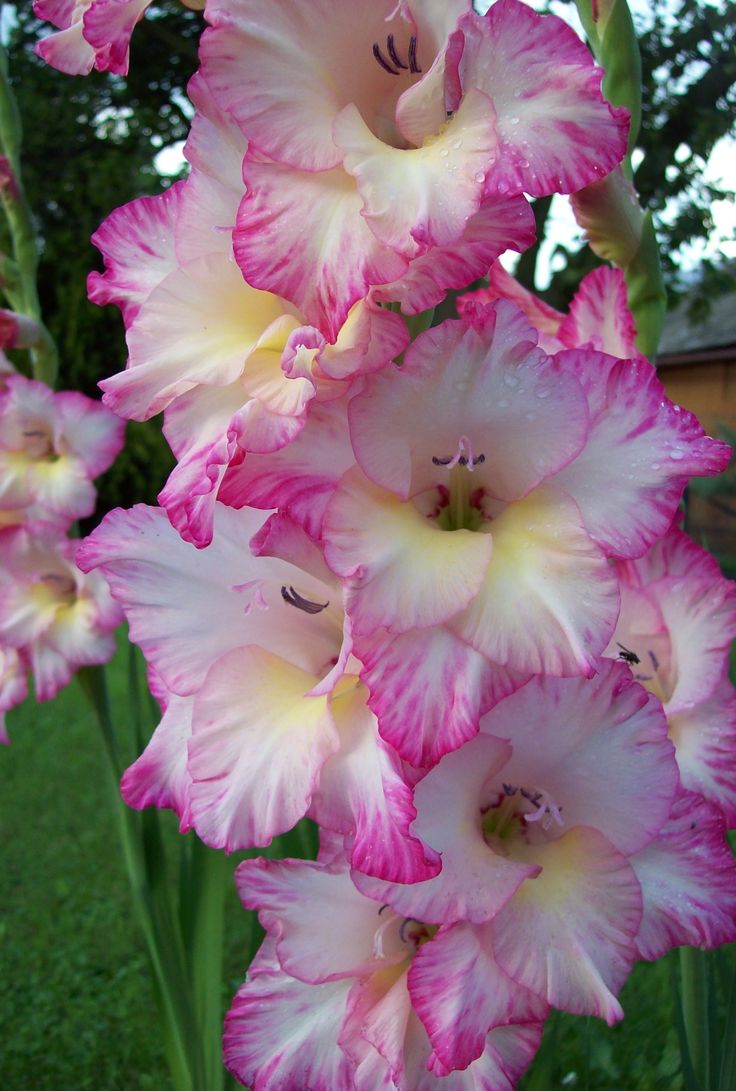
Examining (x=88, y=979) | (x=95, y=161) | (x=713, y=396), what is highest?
(x=88, y=979)

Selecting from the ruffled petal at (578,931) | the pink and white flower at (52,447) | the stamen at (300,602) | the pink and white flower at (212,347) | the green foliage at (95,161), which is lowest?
the green foliage at (95,161)

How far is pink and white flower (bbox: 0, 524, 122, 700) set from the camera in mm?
1565

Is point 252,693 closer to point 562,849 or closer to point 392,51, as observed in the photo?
point 562,849

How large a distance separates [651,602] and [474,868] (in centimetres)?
29

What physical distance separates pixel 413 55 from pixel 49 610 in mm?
1205

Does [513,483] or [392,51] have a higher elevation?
[392,51]

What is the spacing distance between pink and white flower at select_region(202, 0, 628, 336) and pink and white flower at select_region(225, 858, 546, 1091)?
1.39 feet

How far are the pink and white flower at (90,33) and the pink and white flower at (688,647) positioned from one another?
537mm

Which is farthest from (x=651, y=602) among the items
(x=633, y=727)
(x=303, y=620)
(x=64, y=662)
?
(x=64, y=662)

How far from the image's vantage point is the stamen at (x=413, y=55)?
2.05 ft

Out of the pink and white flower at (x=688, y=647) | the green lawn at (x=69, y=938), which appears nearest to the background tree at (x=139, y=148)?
the green lawn at (x=69, y=938)

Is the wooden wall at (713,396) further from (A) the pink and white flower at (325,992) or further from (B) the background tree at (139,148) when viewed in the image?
(A) the pink and white flower at (325,992)

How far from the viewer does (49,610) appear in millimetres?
1629

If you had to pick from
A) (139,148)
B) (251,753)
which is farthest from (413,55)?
(139,148)
